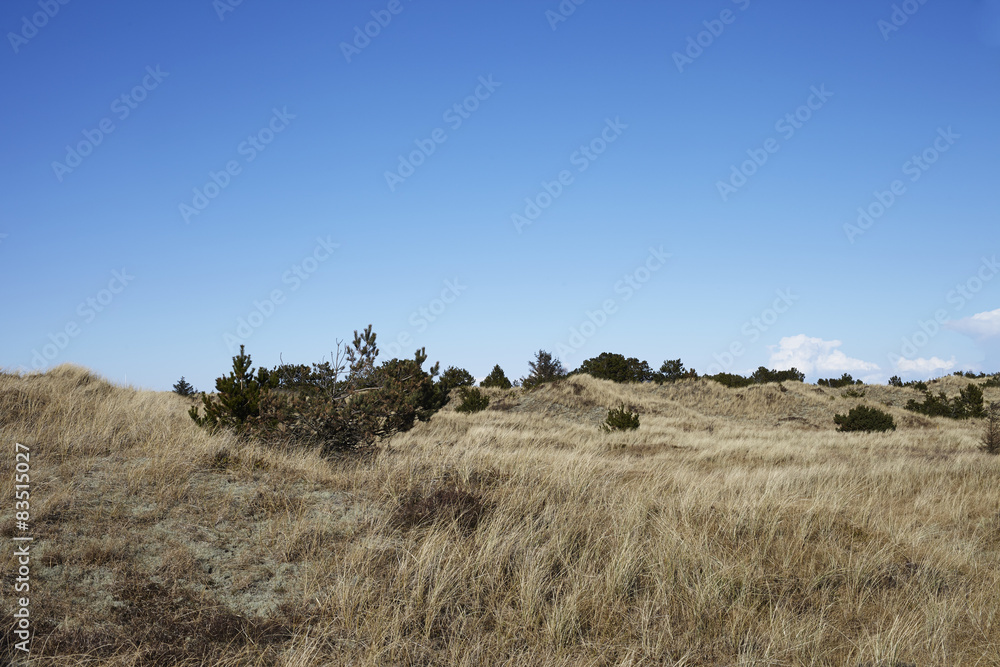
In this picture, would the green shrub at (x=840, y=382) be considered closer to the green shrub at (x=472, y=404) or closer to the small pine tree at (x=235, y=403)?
the green shrub at (x=472, y=404)

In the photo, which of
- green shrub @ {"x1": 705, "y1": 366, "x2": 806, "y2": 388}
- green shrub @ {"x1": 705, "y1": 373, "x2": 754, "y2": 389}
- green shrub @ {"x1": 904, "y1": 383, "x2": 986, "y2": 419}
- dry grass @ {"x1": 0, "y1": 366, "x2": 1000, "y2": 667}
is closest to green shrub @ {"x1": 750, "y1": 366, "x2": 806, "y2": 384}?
green shrub @ {"x1": 705, "y1": 366, "x2": 806, "y2": 388}

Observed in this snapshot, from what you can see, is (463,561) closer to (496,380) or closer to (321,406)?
(321,406)

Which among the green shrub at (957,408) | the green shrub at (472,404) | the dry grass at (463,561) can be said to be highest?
the green shrub at (472,404)

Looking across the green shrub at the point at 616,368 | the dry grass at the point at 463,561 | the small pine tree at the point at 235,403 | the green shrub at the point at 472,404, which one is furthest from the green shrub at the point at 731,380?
the small pine tree at the point at 235,403

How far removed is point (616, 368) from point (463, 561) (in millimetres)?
41119

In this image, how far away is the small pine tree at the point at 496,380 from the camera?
37.6 m

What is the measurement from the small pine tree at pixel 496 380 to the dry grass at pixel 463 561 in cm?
2883

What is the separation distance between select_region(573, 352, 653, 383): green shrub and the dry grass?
3586 centimetres

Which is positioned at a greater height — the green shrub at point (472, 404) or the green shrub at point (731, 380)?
the green shrub at point (731, 380)

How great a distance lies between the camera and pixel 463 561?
4.79 meters

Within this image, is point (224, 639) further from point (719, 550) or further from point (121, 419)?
point (121, 419)

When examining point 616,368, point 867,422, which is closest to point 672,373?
point 616,368

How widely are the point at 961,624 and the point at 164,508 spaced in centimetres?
671

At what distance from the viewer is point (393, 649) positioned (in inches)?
148
